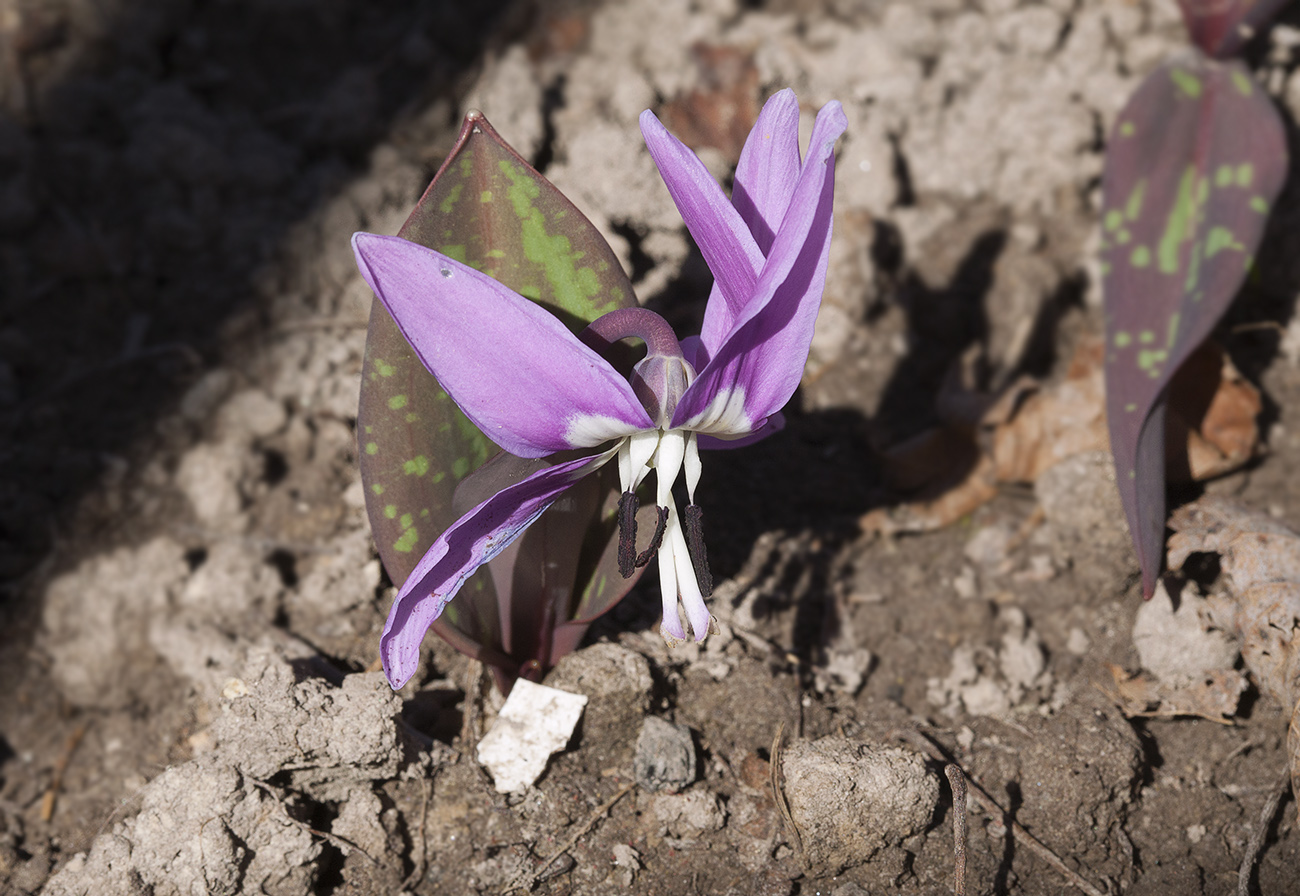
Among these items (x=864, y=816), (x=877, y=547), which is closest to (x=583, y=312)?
(x=864, y=816)

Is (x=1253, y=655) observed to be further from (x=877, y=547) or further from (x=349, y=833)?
(x=349, y=833)

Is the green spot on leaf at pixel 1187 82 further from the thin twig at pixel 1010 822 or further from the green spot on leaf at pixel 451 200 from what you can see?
the green spot on leaf at pixel 451 200

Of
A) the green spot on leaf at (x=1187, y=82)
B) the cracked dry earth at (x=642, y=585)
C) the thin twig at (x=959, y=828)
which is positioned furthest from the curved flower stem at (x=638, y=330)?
the green spot on leaf at (x=1187, y=82)

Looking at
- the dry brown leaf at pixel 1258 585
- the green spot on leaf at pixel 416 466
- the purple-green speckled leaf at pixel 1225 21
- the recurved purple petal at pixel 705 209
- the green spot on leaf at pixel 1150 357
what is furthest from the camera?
the purple-green speckled leaf at pixel 1225 21

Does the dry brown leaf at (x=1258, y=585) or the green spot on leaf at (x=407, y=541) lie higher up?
the green spot on leaf at (x=407, y=541)

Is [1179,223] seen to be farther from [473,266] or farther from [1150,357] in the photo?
[473,266]

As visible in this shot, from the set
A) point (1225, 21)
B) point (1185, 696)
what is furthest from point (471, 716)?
point (1225, 21)
